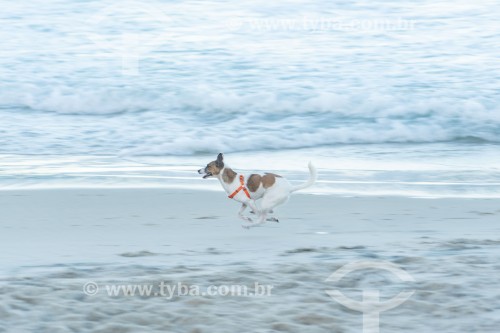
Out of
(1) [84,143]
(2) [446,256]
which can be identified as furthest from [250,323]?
(1) [84,143]

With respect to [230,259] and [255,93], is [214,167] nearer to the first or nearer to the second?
[230,259]

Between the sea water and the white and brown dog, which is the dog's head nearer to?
the white and brown dog

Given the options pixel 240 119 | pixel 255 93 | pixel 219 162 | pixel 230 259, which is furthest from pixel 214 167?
pixel 255 93

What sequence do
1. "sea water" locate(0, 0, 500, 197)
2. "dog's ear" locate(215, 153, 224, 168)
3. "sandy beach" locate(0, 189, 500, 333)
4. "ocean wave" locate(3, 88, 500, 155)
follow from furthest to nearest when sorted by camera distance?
"ocean wave" locate(3, 88, 500, 155)
"sea water" locate(0, 0, 500, 197)
"dog's ear" locate(215, 153, 224, 168)
"sandy beach" locate(0, 189, 500, 333)

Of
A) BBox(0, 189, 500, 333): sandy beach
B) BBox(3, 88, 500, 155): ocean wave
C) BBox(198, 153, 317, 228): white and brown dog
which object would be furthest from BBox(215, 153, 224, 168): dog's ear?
BBox(3, 88, 500, 155): ocean wave

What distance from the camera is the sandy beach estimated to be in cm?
374

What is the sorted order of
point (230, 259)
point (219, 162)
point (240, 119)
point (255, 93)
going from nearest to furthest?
point (230, 259) → point (219, 162) → point (240, 119) → point (255, 93)

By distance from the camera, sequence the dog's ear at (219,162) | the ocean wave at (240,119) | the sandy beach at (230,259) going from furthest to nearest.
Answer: the ocean wave at (240,119)
the dog's ear at (219,162)
the sandy beach at (230,259)

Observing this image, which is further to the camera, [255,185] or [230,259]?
[255,185]

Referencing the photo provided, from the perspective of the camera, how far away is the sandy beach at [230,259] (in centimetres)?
374

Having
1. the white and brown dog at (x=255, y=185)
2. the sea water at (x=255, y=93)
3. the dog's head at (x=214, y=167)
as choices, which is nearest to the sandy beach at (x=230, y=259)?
the white and brown dog at (x=255, y=185)

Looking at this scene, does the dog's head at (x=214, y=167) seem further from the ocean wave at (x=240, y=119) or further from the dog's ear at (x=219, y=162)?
the ocean wave at (x=240, y=119)

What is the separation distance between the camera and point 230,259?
5012 mm

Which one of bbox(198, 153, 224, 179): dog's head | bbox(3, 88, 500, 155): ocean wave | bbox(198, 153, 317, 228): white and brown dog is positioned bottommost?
bbox(198, 153, 317, 228): white and brown dog
